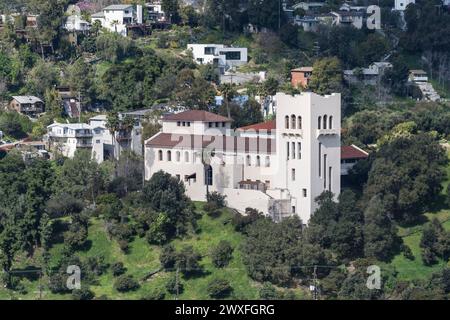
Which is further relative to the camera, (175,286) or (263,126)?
(263,126)

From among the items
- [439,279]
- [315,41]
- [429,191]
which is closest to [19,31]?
[315,41]

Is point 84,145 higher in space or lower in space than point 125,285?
higher

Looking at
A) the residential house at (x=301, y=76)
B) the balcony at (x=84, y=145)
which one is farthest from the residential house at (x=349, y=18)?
the balcony at (x=84, y=145)

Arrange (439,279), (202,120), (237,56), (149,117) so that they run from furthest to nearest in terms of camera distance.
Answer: (237,56), (149,117), (202,120), (439,279)

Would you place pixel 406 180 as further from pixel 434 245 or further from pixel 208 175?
pixel 208 175

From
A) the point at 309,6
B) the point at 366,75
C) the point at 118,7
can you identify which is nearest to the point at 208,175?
the point at 366,75

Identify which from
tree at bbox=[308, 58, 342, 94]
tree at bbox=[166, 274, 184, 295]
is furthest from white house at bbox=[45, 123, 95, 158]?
tree at bbox=[166, 274, 184, 295]

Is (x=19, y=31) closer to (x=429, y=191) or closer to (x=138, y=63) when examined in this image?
(x=138, y=63)
